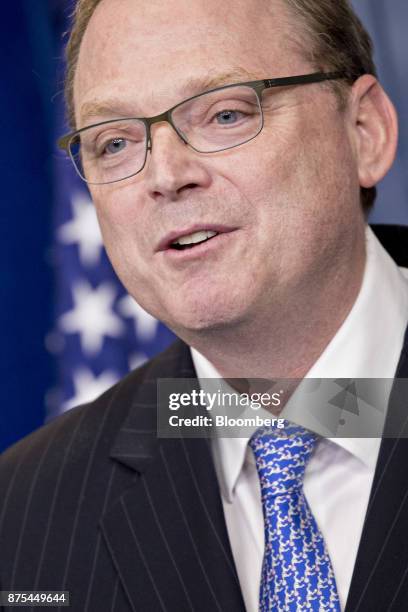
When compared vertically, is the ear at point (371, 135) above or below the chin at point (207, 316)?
above

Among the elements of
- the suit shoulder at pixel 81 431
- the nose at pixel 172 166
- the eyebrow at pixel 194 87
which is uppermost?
the eyebrow at pixel 194 87

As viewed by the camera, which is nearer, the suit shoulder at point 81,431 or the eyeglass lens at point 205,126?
the eyeglass lens at point 205,126

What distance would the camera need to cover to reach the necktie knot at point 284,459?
201 centimetres

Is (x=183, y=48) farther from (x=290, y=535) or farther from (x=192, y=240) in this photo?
(x=290, y=535)

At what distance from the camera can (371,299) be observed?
2166 millimetres

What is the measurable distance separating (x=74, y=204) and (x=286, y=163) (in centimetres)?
185

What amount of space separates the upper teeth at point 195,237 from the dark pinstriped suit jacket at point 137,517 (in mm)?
519

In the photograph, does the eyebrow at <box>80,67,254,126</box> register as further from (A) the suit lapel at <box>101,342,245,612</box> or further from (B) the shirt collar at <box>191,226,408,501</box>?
(A) the suit lapel at <box>101,342,245,612</box>

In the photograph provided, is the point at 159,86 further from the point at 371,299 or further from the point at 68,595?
the point at 68,595

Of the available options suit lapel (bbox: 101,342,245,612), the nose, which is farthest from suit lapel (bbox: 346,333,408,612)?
the nose

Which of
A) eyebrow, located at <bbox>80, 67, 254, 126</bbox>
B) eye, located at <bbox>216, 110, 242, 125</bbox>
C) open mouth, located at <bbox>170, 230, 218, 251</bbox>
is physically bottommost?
open mouth, located at <bbox>170, 230, 218, 251</bbox>

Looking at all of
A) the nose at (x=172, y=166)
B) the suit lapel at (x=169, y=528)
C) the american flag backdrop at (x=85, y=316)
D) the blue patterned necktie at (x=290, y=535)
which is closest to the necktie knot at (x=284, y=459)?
the blue patterned necktie at (x=290, y=535)

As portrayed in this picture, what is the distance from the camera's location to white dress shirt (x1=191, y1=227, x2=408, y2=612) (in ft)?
6.57

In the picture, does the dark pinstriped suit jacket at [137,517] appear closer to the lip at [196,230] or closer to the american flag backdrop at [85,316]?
the lip at [196,230]
